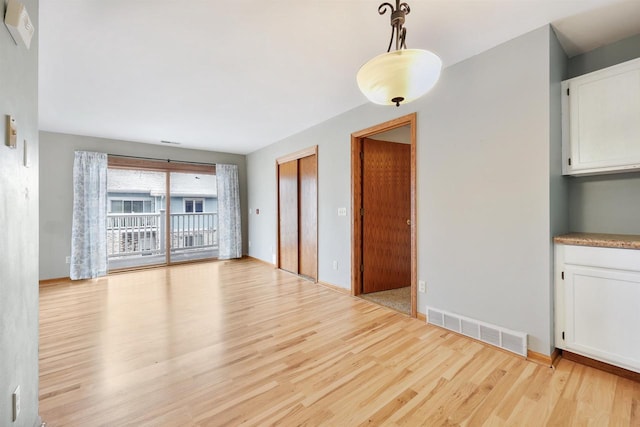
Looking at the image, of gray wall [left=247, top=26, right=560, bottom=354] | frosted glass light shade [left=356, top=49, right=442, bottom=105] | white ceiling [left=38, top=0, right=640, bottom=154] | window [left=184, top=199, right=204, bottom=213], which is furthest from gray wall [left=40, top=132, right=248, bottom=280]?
frosted glass light shade [left=356, top=49, right=442, bottom=105]

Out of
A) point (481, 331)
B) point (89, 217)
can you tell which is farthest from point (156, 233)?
point (481, 331)

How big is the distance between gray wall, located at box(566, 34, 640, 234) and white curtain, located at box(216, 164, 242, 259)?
5.44m

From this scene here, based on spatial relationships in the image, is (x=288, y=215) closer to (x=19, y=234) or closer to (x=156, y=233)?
(x=156, y=233)

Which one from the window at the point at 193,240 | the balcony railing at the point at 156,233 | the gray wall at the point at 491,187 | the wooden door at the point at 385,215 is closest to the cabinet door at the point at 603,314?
the gray wall at the point at 491,187

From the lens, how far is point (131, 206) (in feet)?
18.1

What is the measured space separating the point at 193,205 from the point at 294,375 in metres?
5.44

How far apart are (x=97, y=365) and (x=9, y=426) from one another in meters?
1.10

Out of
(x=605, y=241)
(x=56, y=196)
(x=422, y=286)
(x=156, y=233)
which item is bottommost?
(x=422, y=286)

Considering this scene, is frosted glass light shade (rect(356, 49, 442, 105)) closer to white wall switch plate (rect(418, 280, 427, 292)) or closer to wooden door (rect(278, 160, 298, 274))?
white wall switch plate (rect(418, 280, 427, 292))

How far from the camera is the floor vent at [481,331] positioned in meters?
2.02

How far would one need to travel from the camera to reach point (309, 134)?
4.21 m

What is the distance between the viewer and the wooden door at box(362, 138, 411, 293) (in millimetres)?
3537

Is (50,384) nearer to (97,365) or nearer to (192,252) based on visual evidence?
(97,365)

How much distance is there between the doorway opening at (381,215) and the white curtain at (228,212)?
11.1 ft
